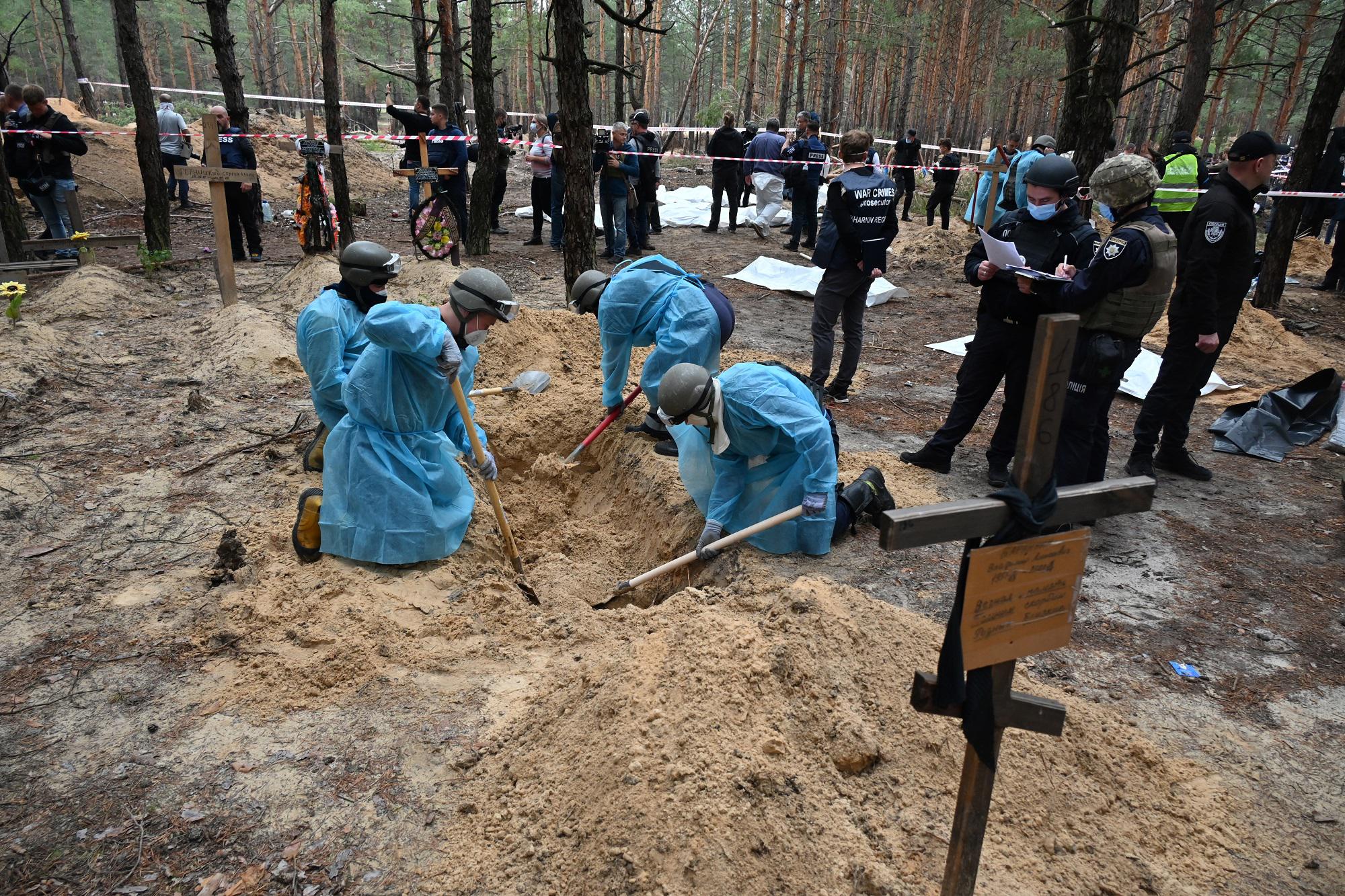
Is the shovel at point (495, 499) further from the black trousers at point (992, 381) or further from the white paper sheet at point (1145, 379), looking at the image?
the white paper sheet at point (1145, 379)

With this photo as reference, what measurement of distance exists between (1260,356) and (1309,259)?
7416 millimetres

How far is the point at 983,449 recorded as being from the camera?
580cm

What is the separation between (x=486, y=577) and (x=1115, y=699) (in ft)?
9.35

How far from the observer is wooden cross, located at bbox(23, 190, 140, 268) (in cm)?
909

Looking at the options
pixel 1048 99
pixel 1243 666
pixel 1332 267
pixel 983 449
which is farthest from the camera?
pixel 1048 99

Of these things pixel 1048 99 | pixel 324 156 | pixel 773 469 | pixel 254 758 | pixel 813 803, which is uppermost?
pixel 1048 99

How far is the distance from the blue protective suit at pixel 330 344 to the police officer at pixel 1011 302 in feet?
11.5

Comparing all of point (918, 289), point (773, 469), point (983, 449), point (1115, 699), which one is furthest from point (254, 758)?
point (918, 289)

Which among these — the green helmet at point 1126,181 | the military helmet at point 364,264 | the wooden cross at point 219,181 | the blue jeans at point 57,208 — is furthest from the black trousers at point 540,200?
the green helmet at point 1126,181

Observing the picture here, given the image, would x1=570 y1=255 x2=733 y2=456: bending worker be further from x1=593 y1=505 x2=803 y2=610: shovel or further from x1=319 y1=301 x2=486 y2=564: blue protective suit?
x1=319 y1=301 x2=486 y2=564: blue protective suit

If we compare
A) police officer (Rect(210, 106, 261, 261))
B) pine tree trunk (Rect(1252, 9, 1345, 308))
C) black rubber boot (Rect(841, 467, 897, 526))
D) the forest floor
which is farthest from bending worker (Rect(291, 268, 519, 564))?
pine tree trunk (Rect(1252, 9, 1345, 308))

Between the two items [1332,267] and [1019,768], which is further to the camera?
[1332,267]

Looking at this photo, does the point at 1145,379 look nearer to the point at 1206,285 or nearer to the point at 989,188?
the point at 1206,285

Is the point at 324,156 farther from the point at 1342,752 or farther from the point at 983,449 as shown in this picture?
the point at 1342,752
